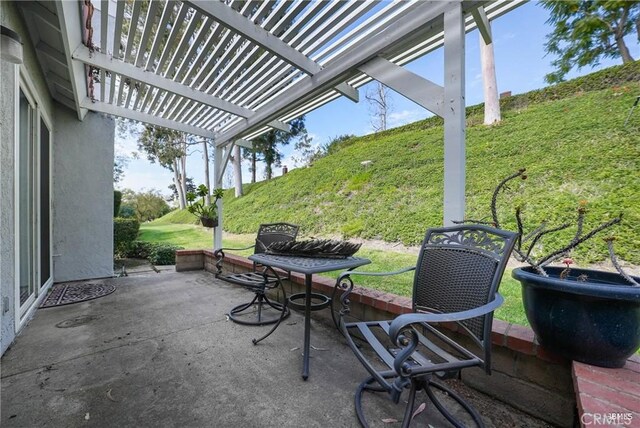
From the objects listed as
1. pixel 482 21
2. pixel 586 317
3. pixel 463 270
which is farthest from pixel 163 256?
pixel 586 317

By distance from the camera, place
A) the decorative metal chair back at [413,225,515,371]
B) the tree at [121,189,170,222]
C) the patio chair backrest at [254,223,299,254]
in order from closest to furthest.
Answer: the decorative metal chair back at [413,225,515,371]
the patio chair backrest at [254,223,299,254]
the tree at [121,189,170,222]

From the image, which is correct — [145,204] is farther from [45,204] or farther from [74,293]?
[74,293]

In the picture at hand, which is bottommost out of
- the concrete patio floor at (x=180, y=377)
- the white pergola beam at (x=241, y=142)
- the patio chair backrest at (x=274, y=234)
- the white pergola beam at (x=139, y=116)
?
the concrete patio floor at (x=180, y=377)

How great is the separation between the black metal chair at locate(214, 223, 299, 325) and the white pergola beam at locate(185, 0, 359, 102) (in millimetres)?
1791

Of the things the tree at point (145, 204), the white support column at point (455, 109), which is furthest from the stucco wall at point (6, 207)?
the tree at point (145, 204)

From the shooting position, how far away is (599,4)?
311cm

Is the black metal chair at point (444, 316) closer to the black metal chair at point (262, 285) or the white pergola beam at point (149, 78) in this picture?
the black metal chair at point (262, 285)

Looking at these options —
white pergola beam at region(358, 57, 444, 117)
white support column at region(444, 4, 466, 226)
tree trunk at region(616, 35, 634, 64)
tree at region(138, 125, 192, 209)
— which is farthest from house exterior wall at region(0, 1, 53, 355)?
tree at region(138, 125, 192, 209)

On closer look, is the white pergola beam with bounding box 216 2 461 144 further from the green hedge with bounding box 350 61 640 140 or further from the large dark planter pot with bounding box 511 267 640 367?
the green hedge with bounding box 350 61 640 140

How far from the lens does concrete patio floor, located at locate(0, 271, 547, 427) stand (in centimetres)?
140

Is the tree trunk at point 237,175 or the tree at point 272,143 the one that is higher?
the tree at point 272,143

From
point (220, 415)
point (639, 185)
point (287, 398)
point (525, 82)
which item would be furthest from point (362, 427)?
point (525, 82)

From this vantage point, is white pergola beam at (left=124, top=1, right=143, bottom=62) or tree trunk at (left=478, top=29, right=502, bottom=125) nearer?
white pergola beam at (left=124, top=1, right=143, bottom=62)

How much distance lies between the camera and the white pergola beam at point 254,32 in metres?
2.26
